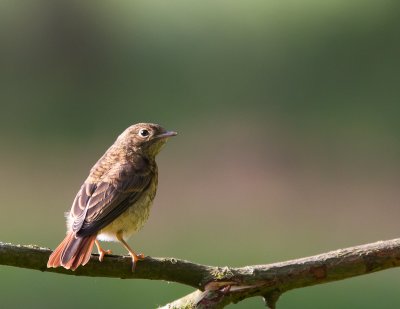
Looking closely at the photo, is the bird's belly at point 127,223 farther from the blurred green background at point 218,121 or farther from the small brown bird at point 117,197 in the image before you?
the blurred green background at point 218,121

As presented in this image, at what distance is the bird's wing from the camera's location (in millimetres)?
5898

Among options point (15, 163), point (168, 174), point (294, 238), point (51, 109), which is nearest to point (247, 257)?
point (294, 238)

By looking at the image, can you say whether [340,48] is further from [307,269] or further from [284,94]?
[307,269]

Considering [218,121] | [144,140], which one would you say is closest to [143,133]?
[144,140]

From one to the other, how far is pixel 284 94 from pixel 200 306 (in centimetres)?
1349

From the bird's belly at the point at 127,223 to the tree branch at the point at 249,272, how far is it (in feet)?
2.77

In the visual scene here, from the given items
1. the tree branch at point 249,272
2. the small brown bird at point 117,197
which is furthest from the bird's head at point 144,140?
the tree branch at point 249,272

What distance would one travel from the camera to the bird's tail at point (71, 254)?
5.07 metres

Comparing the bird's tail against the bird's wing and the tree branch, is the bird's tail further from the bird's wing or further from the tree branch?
the bird's wing

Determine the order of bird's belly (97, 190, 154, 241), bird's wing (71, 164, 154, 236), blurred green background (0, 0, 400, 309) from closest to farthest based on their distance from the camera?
1. bird's wing (71, 164, 154, 236)
2. bird's belly (97, 190, 154, 241)
3. blurred green background (0, 0, 400, 309)

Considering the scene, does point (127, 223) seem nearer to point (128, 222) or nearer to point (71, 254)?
point (128, 222)

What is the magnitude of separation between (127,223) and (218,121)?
457 inches

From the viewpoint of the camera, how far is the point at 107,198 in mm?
6152

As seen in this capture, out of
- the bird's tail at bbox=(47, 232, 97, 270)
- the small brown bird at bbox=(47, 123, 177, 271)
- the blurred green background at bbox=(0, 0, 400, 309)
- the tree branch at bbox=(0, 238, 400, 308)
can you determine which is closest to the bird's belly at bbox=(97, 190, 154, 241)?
the small brown bird at bbox=(47, 123, 177, 271)
